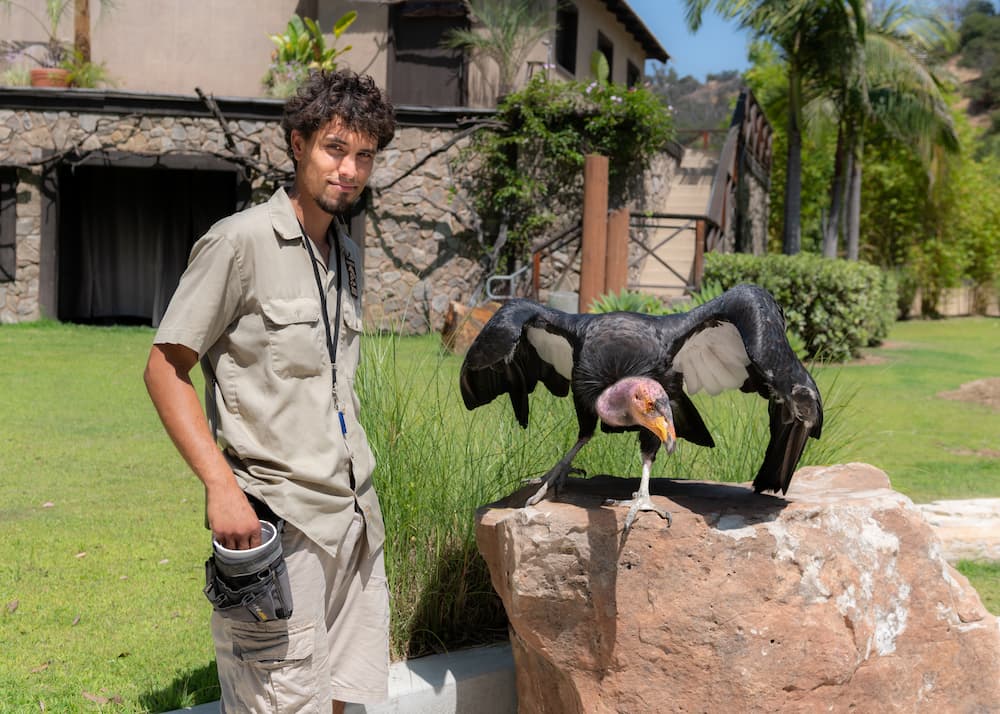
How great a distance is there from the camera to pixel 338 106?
2.42 m

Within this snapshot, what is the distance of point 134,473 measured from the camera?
6.18 meters

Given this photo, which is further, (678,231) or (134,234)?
(134,234)

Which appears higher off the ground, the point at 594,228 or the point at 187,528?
the point at 594,228

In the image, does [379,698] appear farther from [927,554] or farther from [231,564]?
[927,554]

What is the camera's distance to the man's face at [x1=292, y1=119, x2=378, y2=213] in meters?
2.44

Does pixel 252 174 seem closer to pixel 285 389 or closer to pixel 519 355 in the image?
pixel 519 355

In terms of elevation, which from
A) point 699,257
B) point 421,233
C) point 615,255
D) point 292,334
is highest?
point 421,233

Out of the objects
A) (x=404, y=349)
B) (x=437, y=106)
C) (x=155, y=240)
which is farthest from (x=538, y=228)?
(x=404, y=349)

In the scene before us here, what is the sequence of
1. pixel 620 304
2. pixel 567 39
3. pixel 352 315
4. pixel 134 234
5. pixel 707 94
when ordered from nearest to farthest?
pixel 352 315 → pixel 620 304 → pixel 134 234 → pixel 567 39 → pixel 707 94

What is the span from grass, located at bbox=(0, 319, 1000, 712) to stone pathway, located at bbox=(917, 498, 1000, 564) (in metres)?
0.14

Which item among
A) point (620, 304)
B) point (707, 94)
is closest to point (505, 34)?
point (620, 304)

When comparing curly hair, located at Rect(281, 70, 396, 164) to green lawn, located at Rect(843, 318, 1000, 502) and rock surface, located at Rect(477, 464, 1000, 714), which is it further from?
green lawn, located at Rect(843, 318, 1000, 502)

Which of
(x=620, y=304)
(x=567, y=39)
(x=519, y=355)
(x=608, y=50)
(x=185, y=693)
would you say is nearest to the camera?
(x=185, y=693)

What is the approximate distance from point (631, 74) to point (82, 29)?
37.4 feet
